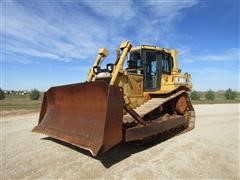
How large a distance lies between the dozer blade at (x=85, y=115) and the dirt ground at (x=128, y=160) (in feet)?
1.30

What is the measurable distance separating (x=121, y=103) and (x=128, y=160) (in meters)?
1.19

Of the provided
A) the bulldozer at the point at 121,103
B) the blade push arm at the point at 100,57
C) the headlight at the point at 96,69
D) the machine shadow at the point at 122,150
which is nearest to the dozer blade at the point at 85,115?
the bulldozer at the point at 121,103

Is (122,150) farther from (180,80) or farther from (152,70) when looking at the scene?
(180,80)

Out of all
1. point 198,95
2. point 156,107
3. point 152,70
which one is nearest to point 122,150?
point 156,107

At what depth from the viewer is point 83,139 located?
466cm

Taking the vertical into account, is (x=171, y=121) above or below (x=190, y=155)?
above

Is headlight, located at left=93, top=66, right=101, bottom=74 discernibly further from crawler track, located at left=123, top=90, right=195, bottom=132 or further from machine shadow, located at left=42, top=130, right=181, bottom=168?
machine shadow, located at left=42, top=130, right=181, bottom=168

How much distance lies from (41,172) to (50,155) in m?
0.97

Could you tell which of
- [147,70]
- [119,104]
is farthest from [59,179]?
[147,70]

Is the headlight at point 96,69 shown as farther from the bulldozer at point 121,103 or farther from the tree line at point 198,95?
the tree line at point 198,95

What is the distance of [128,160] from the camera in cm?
469

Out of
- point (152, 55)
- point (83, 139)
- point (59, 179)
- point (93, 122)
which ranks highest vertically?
point (152, 55)

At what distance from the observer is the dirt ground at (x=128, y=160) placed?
4.00 meters

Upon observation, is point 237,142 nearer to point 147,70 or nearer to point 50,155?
point 147,70
